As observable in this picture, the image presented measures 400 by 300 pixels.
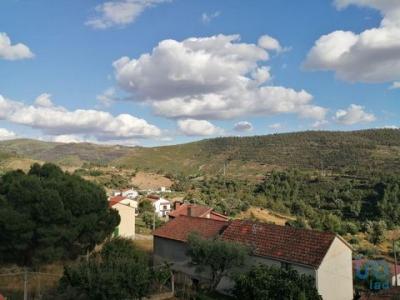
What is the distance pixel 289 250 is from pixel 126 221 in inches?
1011

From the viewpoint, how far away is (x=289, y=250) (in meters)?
25.6

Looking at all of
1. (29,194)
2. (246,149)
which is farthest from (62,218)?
(246,149)

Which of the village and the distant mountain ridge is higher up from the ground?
the distant mountain ridge

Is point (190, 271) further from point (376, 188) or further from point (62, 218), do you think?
point (376, 188)

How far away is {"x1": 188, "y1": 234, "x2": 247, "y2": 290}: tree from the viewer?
2519 centimetres

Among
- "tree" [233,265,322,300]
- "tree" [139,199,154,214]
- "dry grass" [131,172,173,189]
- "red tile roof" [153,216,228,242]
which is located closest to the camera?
"tree" [233,265,322,300]

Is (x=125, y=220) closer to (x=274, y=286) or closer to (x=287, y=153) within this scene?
(x=274, y=286)

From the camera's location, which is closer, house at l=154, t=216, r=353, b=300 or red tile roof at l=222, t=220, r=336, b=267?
house at l=154, t=216, r=353, b=300

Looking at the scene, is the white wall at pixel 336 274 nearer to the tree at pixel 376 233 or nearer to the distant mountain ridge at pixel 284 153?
the tree at pixel 376 233

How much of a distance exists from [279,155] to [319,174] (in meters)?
→ 38.1

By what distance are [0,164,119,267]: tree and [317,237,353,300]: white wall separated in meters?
17.3

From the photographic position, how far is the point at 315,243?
82.1ft

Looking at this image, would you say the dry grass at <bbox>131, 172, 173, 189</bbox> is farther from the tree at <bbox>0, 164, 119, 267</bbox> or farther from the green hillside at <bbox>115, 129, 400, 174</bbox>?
the tree at <bbox>0, 164, 119, 267</bbox>

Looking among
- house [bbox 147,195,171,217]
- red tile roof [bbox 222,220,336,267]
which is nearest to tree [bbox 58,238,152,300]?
red tile roof [bbox 222,220,336,267]
